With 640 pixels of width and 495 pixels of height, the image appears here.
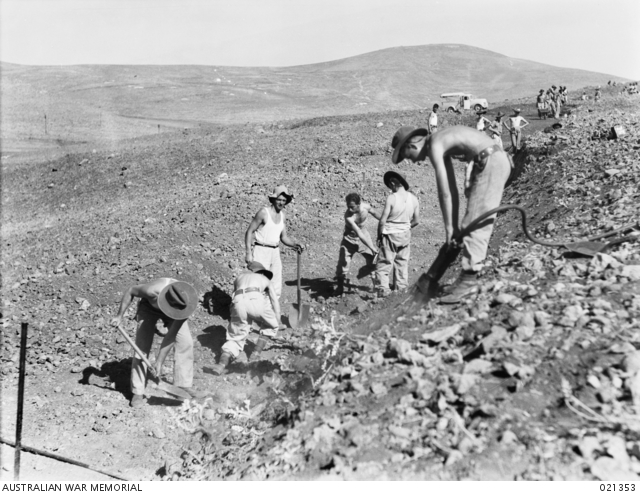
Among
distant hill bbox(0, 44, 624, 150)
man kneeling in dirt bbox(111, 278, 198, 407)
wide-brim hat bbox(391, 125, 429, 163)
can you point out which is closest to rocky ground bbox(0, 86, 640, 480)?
man kneeling in dirt bbox(111, 278, 198, 407)

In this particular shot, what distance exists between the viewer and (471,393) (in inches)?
148

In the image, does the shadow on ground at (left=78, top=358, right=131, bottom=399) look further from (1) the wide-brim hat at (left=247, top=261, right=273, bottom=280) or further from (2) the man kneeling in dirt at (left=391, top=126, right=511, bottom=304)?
(2) the man kneeling in dirt at (left=391, top=126, right=511, bottom=304)

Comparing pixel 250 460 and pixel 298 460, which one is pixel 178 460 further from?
pixel 298 460

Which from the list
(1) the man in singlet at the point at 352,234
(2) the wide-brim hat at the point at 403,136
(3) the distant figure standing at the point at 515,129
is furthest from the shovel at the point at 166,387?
(3) the distant figure standing at the point at 515,129

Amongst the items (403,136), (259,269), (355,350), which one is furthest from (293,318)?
(403,136)

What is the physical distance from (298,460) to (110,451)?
2337 millimetres

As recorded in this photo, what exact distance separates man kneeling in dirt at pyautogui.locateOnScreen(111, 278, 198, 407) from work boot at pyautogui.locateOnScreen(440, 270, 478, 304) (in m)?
2.18

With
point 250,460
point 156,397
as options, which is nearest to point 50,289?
point 156,397

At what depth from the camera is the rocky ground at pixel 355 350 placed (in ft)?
11.5

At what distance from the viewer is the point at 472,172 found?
5016 mm

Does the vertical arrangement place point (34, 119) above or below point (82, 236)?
above

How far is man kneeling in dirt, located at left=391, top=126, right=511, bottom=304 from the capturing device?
189 inches
